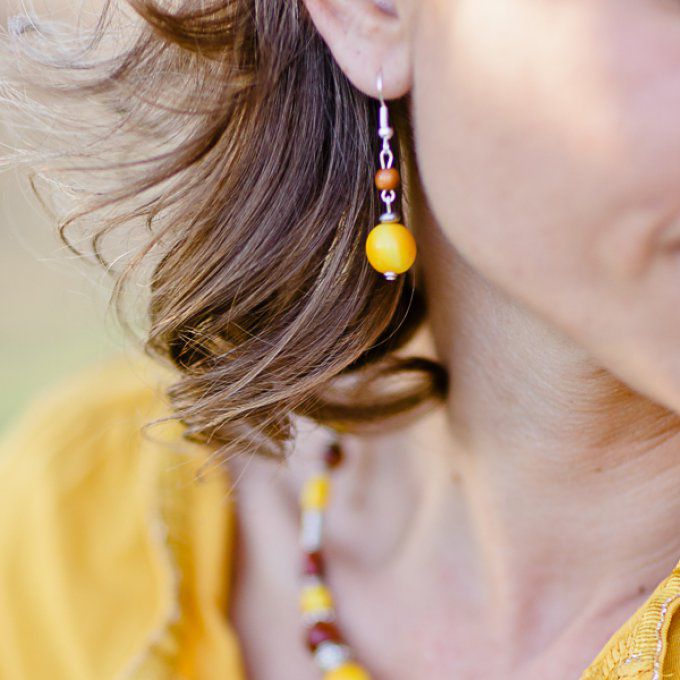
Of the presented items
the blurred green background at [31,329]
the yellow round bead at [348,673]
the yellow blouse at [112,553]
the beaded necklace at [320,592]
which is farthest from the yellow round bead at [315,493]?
the blurred green background at [31,329]

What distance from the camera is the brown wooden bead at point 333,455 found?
4.56 ft

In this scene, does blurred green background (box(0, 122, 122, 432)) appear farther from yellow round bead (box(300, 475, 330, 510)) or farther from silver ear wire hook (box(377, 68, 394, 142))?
silver ear wire hook (box(377, 68, 394, 142))

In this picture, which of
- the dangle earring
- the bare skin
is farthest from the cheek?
the dangle earring

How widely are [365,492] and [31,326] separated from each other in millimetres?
2414

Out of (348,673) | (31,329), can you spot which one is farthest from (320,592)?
(31,329)

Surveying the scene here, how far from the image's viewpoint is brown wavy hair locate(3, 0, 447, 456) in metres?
1.00

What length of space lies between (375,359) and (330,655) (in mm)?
384

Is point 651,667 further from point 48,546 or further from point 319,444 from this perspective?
point 48,546

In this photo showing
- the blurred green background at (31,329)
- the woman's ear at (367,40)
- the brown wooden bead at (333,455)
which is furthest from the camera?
the blurred green background at (31,329)

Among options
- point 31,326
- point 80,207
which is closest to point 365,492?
point 80,207

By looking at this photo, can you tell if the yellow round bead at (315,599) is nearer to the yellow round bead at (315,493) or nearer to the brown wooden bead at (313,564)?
the brown wooden bead at (313,564)

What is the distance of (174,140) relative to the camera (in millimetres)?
1119

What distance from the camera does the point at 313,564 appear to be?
1279 mm

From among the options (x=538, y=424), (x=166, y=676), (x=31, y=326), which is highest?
(x=538, y=424)
